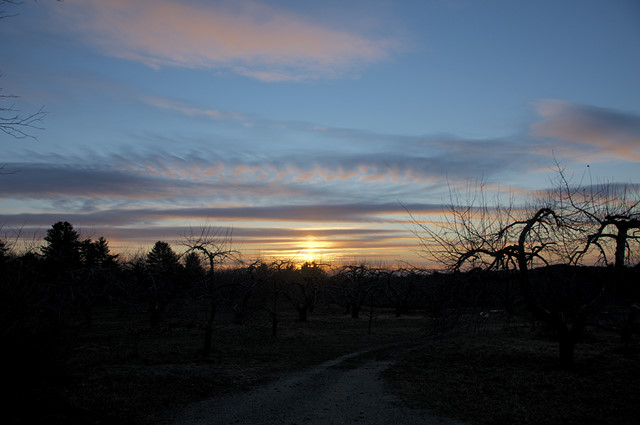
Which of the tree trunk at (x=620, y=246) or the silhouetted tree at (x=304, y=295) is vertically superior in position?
the tree trunk at (x=620, y=246)

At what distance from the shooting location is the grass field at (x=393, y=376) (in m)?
8.30

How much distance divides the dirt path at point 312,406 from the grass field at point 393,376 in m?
0.56

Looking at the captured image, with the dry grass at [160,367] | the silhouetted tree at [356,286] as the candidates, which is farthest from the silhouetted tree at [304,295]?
the dry grass at [160,367]

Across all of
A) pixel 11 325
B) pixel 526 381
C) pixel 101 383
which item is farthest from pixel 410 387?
pixel 11 325

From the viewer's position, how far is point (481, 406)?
931 cm

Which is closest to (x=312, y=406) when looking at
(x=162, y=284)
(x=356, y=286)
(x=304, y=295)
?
(x=162, y=284)

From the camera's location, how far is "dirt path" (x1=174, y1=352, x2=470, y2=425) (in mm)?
8555

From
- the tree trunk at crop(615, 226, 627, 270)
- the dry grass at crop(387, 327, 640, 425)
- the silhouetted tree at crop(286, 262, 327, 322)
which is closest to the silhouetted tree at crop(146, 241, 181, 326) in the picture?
the silhouetted tree at crop(286, 262, 327, 322)

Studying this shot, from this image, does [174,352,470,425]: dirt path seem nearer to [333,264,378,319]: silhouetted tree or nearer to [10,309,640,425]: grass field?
[10,309,640,425]: grass field

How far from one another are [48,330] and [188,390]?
4388 millimetres

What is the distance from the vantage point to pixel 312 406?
9641 millimetres

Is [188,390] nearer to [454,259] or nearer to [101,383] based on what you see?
[101,383]

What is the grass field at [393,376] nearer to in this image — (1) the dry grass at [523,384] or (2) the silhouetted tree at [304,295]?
(1) the dry grass at [523,384]

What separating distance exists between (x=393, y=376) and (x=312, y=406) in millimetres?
4264
